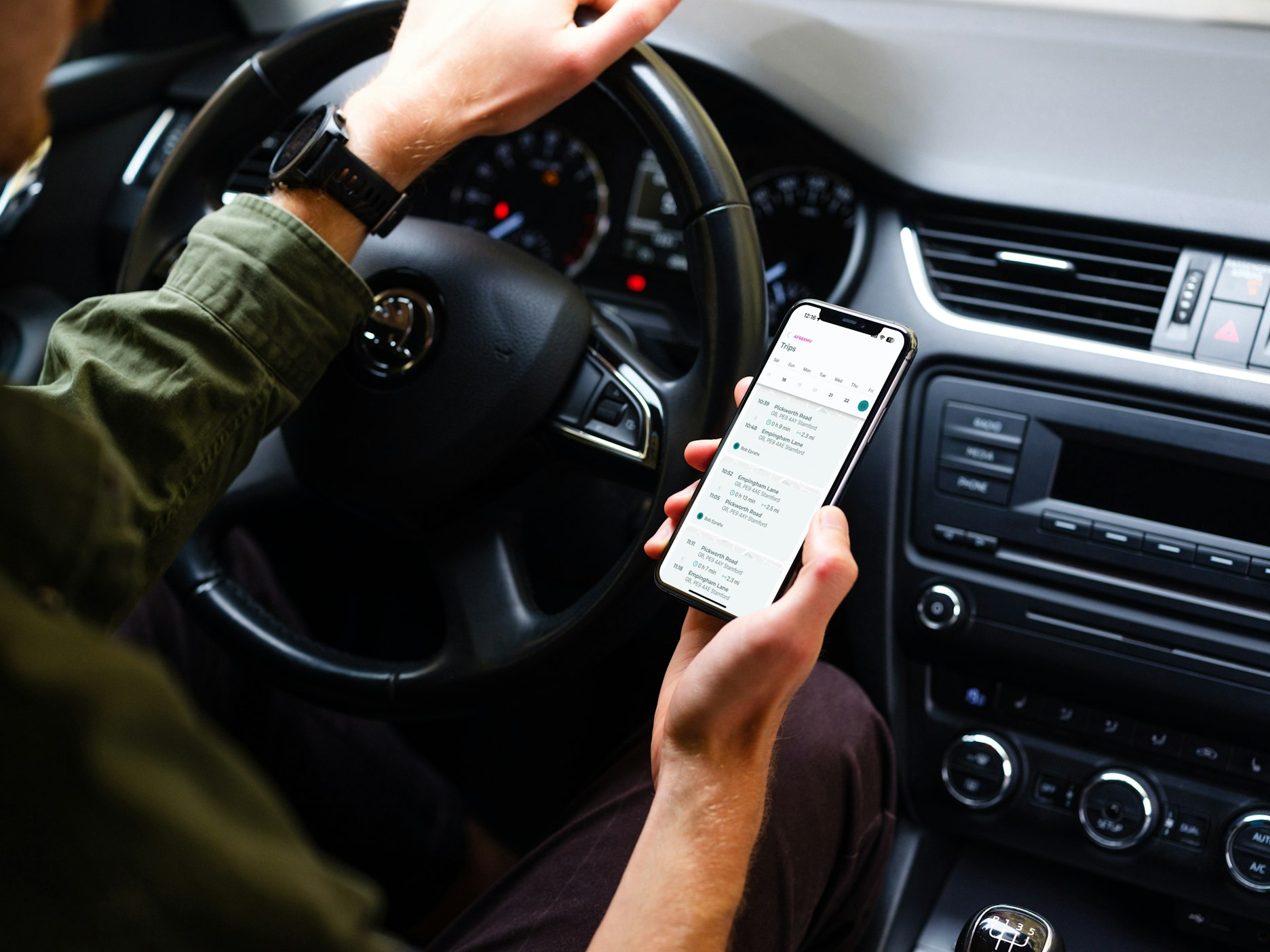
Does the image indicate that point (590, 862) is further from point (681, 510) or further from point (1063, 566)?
point (1063, 566)

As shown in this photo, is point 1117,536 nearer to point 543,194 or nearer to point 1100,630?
point 1100,630

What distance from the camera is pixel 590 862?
0.80m

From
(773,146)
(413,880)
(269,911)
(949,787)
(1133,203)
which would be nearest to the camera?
(269,911)

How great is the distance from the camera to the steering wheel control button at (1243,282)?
34.6 inches

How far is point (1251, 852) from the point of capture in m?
0.91

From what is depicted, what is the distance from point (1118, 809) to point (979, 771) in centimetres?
12

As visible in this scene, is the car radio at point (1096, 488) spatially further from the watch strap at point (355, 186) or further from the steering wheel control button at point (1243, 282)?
the watch strap at point (355, 186)

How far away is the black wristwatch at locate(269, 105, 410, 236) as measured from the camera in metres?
0.83

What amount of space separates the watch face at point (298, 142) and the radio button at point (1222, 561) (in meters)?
0.76

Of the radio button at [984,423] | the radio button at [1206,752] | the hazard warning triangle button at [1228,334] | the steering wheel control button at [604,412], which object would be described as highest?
the hazard warning triangle button at [1228,334]

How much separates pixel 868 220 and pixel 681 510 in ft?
1.41

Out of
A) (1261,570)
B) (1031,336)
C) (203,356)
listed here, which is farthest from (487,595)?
(1261,570)

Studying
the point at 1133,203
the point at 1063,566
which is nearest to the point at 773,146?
the point at 1133,203

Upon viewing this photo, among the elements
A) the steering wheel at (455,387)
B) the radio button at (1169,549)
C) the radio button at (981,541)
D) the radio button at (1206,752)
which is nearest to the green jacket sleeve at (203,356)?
the steering wheel at (455,387)
